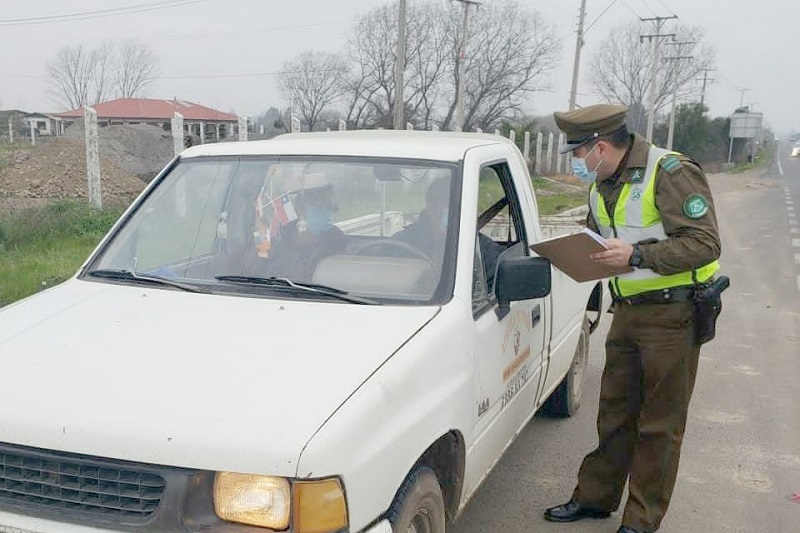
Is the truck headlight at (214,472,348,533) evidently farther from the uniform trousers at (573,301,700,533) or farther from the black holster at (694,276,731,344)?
the black holster at (694,276,731,344)

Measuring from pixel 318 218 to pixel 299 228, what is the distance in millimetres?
116

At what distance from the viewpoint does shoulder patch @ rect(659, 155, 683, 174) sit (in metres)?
3.40

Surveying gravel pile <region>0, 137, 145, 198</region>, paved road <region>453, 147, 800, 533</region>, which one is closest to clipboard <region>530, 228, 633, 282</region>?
paved road <region>453, 147, 800, 533</region>

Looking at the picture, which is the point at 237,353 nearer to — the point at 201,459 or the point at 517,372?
the point at 201,459

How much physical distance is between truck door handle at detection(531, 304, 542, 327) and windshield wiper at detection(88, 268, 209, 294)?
1.66 meters

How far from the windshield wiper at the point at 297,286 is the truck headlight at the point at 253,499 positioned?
3.46ft

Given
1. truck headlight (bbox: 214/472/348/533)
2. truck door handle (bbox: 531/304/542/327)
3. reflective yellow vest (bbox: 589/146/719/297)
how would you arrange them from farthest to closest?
truck door handle (bbox: 531/304/542/327) < reflective yellow vest (bbox: 589/146/719/297) < truck headlight (bbox: 214/472/348/533)

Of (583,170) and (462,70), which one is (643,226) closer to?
(583,170)

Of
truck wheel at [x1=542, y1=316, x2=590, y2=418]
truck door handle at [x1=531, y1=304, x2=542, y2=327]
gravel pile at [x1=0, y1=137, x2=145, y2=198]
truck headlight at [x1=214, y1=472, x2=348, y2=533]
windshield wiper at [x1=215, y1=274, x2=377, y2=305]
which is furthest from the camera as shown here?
gravel pile at [x1=0, y1=137, x2=145, y2=198]

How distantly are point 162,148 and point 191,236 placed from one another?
59.7 ft

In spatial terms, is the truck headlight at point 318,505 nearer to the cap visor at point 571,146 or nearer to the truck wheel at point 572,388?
the cap visor at point 571,146

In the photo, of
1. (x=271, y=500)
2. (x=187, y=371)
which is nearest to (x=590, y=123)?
(x=187, y=371)

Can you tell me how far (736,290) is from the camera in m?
10.0

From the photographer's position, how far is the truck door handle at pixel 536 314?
13.0ft
